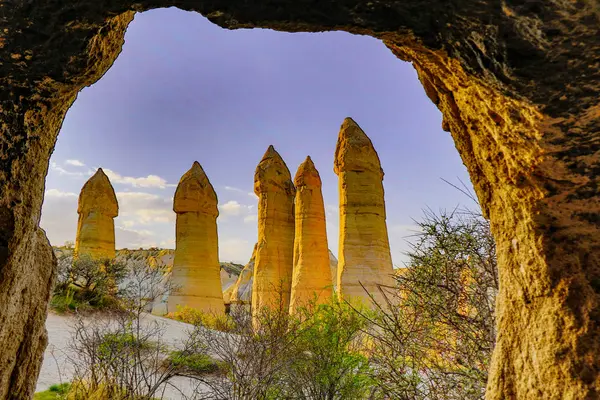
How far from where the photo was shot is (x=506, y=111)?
1793 millimetres

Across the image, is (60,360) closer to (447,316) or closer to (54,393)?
(54,393)

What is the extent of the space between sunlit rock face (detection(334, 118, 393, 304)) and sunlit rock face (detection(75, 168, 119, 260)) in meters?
12.0

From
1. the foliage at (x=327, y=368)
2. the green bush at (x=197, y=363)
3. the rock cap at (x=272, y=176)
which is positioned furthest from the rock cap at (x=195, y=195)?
the foliage at (x=327, y=368)

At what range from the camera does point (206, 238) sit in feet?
62.2

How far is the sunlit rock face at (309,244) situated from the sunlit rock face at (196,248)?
4229 mm

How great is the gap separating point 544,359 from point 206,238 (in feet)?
58.7

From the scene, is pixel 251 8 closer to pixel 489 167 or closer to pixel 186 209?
pixel 489 167

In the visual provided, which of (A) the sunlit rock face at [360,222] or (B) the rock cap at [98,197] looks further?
(B) the rock cap at [98,197]

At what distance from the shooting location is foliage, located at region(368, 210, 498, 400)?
4.45 metres

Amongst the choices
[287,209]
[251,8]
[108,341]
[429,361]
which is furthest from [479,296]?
[287,209]

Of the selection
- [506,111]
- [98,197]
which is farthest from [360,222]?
[98,197]

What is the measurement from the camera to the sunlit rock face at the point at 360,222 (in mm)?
12883

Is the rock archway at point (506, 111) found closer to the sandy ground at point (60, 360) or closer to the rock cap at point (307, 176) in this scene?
the sandy ground at point (60, 360)

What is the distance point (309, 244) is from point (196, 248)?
5211 millimetres
